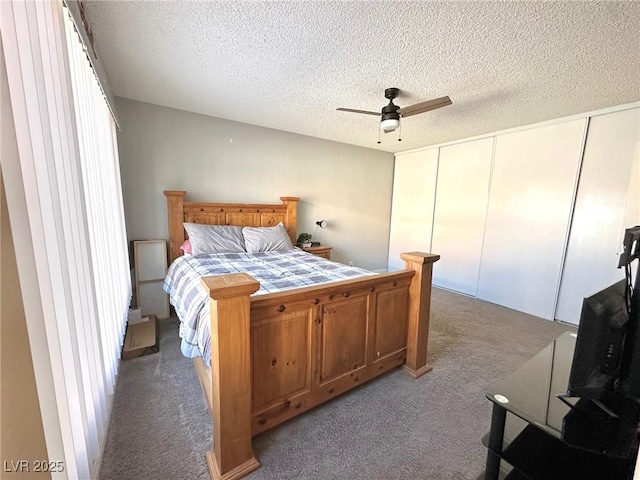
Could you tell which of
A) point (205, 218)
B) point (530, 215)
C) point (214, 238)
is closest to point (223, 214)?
point (205, 218)

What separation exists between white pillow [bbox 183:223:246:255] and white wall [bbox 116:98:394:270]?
49 cm

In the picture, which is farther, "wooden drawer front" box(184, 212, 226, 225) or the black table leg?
"wooden drawer front" box(184, 212, 226, 225)

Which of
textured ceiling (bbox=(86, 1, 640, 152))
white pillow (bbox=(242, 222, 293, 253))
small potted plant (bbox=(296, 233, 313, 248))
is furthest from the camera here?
small potted plant (bbox=(296, 233, 313, 248))

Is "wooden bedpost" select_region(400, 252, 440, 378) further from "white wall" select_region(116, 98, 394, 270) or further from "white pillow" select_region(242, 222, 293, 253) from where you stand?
"white wall" select_region(116, 98, 394, 270)

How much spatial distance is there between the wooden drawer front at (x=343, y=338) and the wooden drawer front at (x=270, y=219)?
2.31 metres

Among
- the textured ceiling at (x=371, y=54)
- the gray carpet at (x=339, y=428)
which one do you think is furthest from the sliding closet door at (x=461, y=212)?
the gray carpet at (x=339, y=428)

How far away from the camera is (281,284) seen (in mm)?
1896

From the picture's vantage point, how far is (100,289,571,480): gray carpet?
4.42 feet

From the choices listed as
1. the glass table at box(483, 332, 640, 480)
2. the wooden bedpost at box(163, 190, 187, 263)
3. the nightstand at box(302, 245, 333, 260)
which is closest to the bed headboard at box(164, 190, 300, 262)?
the wooden bedpost at box(163, 190, 187, 263)

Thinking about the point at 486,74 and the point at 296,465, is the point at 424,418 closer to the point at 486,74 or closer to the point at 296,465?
the point at 296,465

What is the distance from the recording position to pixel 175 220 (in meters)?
3.12

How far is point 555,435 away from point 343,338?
1073 millimetres

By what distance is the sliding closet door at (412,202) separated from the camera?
456cm

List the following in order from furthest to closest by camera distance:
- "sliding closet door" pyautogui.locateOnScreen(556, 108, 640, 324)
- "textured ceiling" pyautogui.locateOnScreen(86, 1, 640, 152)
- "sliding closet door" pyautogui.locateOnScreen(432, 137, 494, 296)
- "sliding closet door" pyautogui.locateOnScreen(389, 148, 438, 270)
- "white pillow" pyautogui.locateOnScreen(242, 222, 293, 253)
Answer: "sliding closet door" pyautogui.locateOnScreen(389, 148, 438, 270)
"sliding closet door" pyautogui.locateOnScreen(432, 137, 494, 296)
"white pillow" pyautogui.locateOnScreen(242, 222, 293, 253)
"sliding closet door" pyautogui.locateOnScreen(556, 108, 640, 324)
"textured ceiling" pyautogui.locateOnScreen(86, 1, 640, 152)
